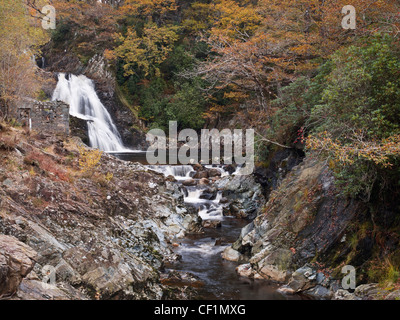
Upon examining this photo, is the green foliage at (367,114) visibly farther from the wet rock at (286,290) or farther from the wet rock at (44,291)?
the wet rock at (44,291)

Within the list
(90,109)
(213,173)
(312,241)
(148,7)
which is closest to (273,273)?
(312,241)

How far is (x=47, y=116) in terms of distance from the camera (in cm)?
1612

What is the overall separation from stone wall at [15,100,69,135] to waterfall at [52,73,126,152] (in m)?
8.84

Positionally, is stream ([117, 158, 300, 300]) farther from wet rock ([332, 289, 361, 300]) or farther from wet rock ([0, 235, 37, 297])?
wet rock ([0, 235, 37, 297])

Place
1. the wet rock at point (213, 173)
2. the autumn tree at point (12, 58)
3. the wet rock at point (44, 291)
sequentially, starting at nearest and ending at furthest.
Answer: the wet rock at point (44, 291), the autumn tree at point (12, 58), the wet rock at point (213, 173)

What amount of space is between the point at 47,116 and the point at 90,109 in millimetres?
11715

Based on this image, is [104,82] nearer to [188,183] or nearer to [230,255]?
[188,183]

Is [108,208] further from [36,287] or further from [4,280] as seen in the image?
[4,280]

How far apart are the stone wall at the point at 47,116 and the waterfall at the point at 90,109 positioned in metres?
8.84

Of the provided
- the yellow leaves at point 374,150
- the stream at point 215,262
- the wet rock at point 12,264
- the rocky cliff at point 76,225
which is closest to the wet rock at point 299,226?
the stream at point 215,262

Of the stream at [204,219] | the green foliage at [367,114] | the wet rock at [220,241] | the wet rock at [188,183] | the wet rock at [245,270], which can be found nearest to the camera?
the green foliage at [367,114]

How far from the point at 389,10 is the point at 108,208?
34.9 ft

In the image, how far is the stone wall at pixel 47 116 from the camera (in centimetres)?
1574
